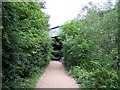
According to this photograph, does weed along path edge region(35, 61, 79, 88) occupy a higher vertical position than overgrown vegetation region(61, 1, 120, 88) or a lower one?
lower

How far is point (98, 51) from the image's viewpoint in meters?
11.4

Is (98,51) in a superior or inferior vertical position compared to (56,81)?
superior

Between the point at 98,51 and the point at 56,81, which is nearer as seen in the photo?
the point at 56,81

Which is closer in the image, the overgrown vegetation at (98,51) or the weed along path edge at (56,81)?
the overgrown vegetation at (98,51)

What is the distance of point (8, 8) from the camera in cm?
579

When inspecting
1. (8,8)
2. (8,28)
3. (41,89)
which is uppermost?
(8,8)

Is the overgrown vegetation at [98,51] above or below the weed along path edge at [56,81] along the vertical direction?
above

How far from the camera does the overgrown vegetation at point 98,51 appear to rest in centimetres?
791

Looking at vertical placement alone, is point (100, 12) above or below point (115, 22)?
above

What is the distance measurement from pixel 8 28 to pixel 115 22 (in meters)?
4.43

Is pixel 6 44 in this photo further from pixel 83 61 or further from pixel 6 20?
pixel 83 61

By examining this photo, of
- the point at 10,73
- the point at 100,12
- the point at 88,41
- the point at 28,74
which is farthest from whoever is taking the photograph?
the point at 88,41

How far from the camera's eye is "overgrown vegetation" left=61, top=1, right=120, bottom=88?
791 cm

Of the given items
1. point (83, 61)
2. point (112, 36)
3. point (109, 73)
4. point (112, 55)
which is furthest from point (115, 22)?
point (83, 61)
